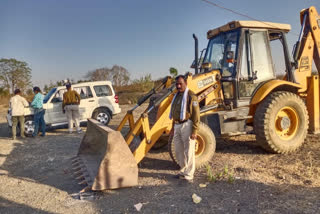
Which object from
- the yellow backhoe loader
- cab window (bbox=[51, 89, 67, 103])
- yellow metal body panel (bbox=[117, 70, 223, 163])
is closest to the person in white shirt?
cab window (bbox=[51, 89, 67, 103])

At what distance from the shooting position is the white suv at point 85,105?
10447mm

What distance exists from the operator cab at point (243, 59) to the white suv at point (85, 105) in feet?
20.3

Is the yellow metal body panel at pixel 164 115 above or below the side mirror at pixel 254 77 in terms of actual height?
below

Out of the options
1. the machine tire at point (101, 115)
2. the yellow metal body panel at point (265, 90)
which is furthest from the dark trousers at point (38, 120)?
the yellow metal body panel at point (265, 90)

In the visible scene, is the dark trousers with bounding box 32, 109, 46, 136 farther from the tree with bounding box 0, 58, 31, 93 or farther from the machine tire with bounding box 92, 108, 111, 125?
the tree with bounding box 0, 58, 31, 93

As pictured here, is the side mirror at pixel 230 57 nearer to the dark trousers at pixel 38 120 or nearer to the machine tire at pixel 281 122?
the machine tire at pixel 281 122

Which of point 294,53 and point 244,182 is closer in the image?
point 244,182

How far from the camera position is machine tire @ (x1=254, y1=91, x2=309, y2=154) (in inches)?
222

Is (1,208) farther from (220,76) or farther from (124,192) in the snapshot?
(220,76)

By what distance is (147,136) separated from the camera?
5023mm

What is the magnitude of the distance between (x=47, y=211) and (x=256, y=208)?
2.89 metres

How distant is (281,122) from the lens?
5875 millimetres

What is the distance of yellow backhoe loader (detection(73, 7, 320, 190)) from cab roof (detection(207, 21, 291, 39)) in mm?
21

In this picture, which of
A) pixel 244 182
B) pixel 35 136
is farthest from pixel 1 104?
pixel 244 182
